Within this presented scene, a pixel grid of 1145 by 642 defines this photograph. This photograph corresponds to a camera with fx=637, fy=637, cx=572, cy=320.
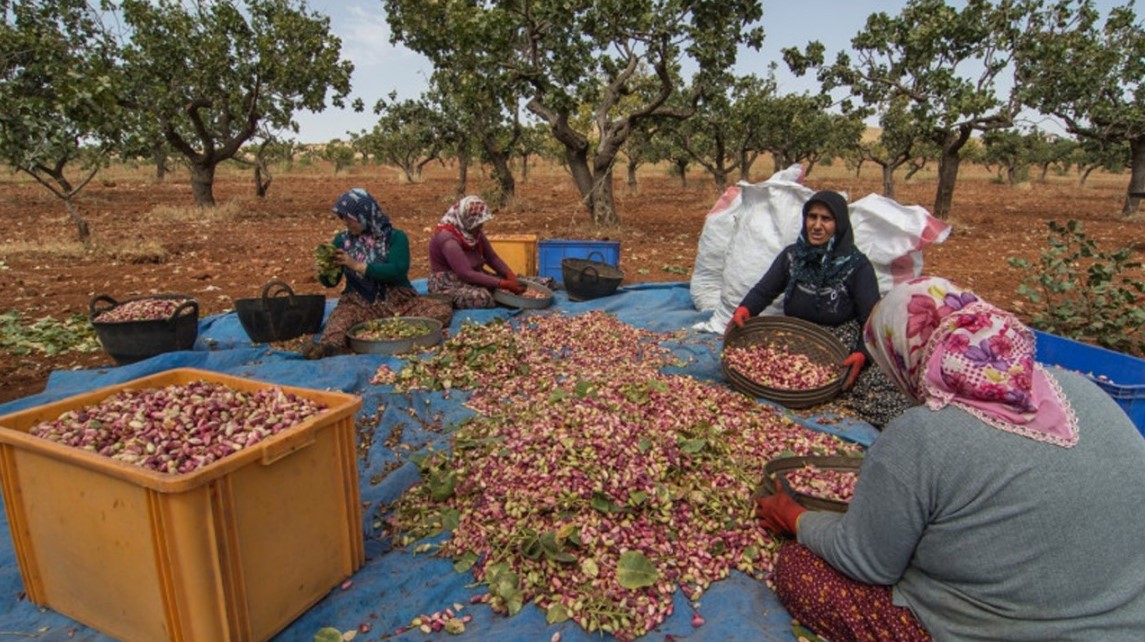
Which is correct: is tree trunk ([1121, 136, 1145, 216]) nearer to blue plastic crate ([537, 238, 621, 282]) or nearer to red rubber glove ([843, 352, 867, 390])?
blue plastic crate ([537, 238, 621, 282])

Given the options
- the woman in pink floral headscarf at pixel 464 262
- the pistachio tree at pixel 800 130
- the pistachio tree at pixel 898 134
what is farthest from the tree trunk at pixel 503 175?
the woman in pink floral headscarf at pixel 464 262

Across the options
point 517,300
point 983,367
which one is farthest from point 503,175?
point 983,367

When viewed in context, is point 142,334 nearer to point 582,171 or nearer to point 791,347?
point 791,347

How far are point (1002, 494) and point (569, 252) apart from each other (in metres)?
5.48

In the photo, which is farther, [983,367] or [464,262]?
[464,262]

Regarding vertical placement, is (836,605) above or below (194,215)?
below

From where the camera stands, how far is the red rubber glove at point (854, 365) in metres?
3.56

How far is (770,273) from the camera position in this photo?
429cm

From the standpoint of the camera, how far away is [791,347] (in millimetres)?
4051

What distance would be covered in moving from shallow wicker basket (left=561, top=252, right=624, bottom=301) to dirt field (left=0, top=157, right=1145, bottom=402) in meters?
1.80

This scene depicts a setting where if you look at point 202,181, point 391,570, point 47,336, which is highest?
point 202,181

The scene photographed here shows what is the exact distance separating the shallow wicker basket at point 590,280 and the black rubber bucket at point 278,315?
2248 millimetres

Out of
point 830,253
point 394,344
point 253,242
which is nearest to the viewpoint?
point 830,253

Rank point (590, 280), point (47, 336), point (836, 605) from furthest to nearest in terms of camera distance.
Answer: point (590, 280) < point (47, 336) < point (836, 605)
